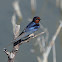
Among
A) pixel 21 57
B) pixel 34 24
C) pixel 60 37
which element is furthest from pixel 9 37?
pixel 34 24

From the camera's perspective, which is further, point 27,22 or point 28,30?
point 27,22

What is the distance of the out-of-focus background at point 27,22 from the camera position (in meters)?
3.54

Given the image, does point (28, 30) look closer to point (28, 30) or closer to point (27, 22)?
point (28, 30)

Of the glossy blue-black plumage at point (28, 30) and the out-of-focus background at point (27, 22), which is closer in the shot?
the glossy blue-black plumage at point (28, 30)

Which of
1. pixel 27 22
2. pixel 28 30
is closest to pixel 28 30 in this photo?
pixel 28 30

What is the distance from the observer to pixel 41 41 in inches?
121

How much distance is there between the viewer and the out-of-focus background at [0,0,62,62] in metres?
3.54

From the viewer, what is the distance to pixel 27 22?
4.00 m

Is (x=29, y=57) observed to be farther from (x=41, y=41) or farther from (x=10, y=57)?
(x=10, y=57)

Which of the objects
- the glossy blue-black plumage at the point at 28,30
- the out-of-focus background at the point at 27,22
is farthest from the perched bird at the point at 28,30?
the out-of-focus background at the point at 27,22

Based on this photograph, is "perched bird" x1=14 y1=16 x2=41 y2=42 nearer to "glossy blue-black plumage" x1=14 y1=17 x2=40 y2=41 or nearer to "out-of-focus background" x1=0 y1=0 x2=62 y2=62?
"glossy blue-black plumage" x1=14 y1=17 x2=40 y2=41

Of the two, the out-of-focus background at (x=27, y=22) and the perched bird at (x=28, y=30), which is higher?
the perched bird at (x=28, y=30)

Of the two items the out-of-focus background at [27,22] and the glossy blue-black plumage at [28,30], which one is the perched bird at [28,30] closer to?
the glossy blue-black plumage at [28,30]

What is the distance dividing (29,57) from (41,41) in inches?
21.1
